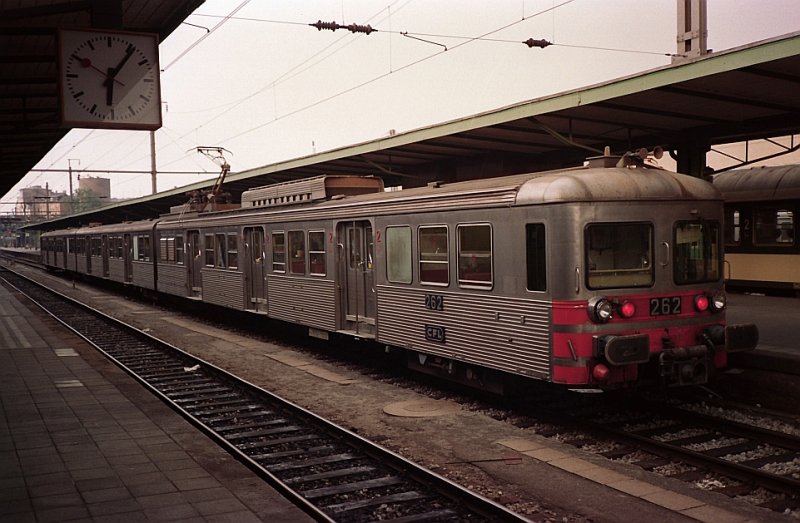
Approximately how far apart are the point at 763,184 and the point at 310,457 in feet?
49.0

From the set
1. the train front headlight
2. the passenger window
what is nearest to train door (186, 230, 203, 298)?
the passenger window

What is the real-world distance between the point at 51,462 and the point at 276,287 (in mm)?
8295

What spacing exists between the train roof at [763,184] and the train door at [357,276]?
1079 centimetres

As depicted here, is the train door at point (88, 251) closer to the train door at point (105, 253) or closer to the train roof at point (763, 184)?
the train door at point (105, 253)

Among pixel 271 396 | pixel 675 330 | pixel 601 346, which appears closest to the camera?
pixel 601 346

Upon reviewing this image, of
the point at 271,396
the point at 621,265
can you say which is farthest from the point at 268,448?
the point at 621,265

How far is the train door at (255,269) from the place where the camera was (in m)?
15.9

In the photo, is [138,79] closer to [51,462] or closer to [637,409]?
[51,462]

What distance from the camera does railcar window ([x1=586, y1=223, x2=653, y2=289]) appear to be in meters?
8.09

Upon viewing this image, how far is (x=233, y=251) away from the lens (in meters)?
17.2

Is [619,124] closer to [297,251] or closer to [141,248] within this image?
[297,251]

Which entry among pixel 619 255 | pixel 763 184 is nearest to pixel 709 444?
pixel 619 255

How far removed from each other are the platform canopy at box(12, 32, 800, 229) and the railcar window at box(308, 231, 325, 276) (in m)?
2.95

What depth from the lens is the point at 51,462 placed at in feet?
22.8
